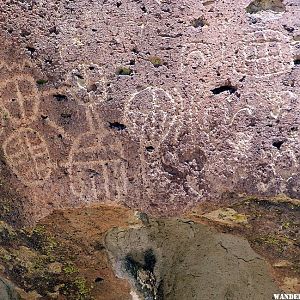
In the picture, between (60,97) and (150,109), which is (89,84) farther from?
(150,109)

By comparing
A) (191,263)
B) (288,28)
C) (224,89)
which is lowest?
(191,263)

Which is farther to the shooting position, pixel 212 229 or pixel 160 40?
pixel 212 229

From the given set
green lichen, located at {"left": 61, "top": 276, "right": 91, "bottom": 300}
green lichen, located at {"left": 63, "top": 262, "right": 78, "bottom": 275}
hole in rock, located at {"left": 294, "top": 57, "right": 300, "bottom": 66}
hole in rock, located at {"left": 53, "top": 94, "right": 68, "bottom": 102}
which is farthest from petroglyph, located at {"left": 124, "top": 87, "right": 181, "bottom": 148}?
green lichen, located at {"left": 61, "top": 276, "right": 91, "bottom": 300}

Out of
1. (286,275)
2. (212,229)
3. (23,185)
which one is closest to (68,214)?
(23,185)

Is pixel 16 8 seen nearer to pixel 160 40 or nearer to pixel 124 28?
pixel 124 28

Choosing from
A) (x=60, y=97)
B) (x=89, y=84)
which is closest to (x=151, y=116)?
(x=89, y=84)

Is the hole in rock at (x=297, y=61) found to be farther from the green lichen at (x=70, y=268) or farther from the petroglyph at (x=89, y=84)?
the green lichen at (x=70, y=268)

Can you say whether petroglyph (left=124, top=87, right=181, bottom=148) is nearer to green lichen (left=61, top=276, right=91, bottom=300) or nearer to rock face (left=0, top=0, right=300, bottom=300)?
rock face (left=0, top=0, right=300, bottom=300)
